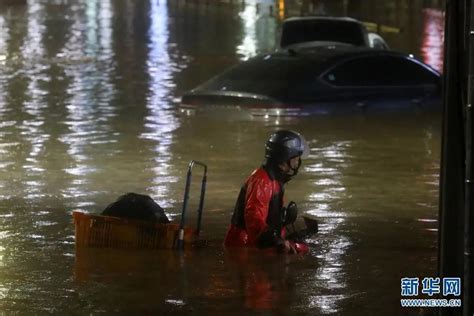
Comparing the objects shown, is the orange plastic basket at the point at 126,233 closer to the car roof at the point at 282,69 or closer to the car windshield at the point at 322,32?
the car roof at the point at 282,69

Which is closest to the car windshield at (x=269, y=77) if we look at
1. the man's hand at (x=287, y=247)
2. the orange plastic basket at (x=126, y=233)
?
the orange plastic basket at (x=126, y=233)

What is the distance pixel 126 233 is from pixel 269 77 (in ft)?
31.0

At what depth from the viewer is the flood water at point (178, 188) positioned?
880 centimetres

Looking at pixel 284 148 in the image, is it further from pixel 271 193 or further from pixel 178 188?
pixel 178 188

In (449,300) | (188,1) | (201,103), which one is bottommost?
(188,1)

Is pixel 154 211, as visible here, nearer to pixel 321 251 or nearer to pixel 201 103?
pixel 321 251

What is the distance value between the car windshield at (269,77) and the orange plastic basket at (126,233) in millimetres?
9023

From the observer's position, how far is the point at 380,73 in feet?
65.3

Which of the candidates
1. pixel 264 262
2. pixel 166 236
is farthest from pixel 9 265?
pixel 264 262

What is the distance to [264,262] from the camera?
979 cm

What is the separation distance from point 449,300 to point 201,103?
1326cm

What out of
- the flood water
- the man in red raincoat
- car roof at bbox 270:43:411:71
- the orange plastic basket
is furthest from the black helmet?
car roof at bbox 270:43:411:71

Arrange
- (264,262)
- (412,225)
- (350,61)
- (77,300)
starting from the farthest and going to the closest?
→ (350,61) < (412,225) < (264,262) < (77,300)

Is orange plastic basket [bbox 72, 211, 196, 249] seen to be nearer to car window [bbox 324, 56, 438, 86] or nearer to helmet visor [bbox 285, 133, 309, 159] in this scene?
helmet visor [bbox 285, 133, 309, 159]
